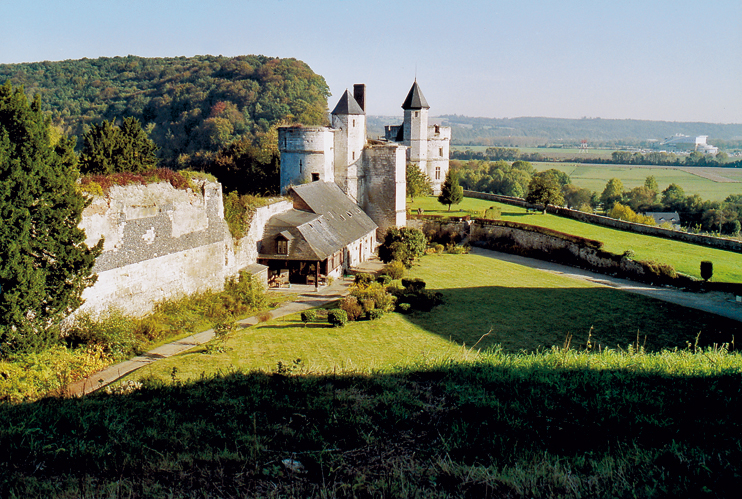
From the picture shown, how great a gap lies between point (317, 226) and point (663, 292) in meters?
16.5

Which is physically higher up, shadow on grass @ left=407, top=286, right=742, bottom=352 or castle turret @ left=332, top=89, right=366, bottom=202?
castle turret @ left=332, top=89, right=366, bottom=202

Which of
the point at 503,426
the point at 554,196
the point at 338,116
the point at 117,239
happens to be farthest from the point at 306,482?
the point at 554,196

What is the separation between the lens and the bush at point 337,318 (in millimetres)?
18906

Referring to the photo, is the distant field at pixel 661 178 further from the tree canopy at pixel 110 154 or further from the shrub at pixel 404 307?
the tree canopy at pixel 110 154

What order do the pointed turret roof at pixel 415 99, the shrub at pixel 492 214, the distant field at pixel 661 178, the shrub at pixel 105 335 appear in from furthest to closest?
the distant field at pixel 661 178 < the pointed turret roof at pixel 415 99 < the shrub at pixel 492 214 < the shrub at pixel 105 335

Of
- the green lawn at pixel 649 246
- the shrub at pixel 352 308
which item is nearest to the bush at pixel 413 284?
the shrub at pixel 352 308

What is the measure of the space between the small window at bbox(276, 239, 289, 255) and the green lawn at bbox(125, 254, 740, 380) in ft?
18.4

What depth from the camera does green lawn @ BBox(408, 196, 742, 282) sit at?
86.4 ft

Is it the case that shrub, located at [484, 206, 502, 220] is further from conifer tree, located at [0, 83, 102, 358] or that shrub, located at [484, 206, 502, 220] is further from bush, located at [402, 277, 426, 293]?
conifer tree, located at [0, 83, 102, 358]

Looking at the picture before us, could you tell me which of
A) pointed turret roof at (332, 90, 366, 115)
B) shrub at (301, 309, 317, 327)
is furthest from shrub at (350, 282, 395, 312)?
pointed turret roof at (332, 90, 366, 115)

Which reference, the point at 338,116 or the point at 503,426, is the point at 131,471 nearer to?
the point at 503,426

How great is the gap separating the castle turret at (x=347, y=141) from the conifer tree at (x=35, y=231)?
2174 centimetres

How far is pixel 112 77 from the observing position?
84.5 meters

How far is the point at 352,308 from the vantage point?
20031mm
